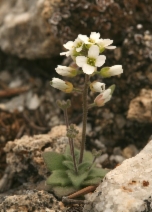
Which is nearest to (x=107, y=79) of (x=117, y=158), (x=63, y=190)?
(x=117, y=158)

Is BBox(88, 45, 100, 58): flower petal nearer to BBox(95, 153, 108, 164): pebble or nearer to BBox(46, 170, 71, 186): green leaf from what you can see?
BBox(46, 170, 71, 186): green leaf

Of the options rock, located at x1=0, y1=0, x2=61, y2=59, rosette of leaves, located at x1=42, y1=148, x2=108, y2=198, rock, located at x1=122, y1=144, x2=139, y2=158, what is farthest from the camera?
rock, located at x1=0, y1=0, x2=61, y2=59

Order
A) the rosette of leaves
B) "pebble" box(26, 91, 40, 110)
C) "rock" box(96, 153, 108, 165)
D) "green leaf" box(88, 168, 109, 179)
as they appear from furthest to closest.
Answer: "pebble" box(26, 91, 40, 110), "rock" box(96, 153, 108, 165), "green leaf" box(88, 168, 109, 179), the rosette of leaves

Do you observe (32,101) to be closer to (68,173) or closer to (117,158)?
(117,158)

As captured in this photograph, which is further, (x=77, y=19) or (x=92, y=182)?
(x=77, y=19)

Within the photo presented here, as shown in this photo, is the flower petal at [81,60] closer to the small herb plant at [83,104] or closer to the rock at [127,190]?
the small herb plant at [83,104]

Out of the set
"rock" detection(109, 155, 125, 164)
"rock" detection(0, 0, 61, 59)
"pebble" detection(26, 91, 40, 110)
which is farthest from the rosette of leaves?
"rock" detection(0, 0, 61, 59)

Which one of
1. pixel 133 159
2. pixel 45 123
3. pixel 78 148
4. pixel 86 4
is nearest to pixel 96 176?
pixel 133 159
